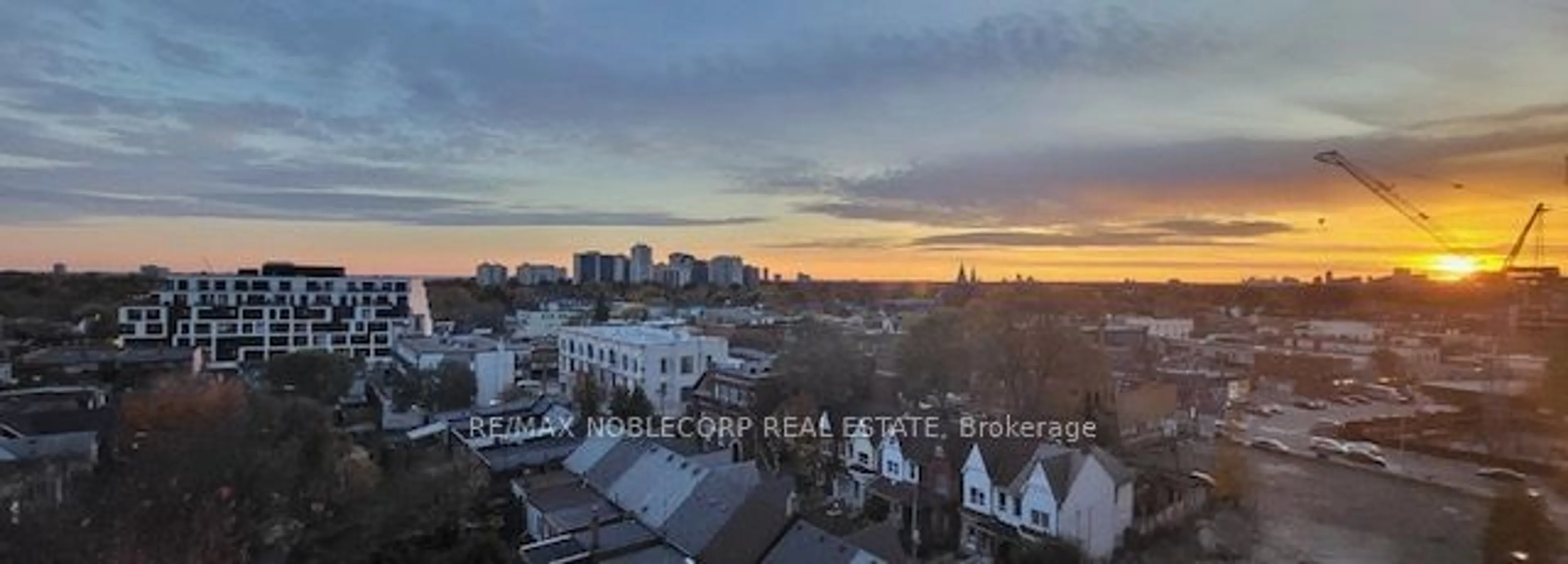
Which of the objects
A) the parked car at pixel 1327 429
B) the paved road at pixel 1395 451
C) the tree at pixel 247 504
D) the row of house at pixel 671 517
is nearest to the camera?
the tree at pixel 247 504

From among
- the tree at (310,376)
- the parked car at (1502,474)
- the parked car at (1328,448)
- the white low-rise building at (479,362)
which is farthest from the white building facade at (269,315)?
the parked car at (1502,474)

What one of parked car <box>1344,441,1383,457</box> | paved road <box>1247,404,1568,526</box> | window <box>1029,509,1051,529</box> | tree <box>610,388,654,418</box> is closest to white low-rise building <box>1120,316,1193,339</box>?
paved road <box>1247,404,1568,526</box>

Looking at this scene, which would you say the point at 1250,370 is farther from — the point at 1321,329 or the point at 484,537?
the point at 484,537

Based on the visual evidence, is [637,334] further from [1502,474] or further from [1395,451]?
[1502,474]

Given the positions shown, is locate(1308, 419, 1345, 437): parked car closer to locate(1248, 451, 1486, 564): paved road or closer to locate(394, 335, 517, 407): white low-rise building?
locate(1248, 451, 1486, 564): paved road

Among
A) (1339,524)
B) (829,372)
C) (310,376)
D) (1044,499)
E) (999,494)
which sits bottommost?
(1339,524)

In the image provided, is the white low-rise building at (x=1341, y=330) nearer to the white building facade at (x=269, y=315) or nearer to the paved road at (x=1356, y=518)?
the paved road at (x=1356, y=518)

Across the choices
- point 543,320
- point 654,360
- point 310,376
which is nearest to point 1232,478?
point 654,360
